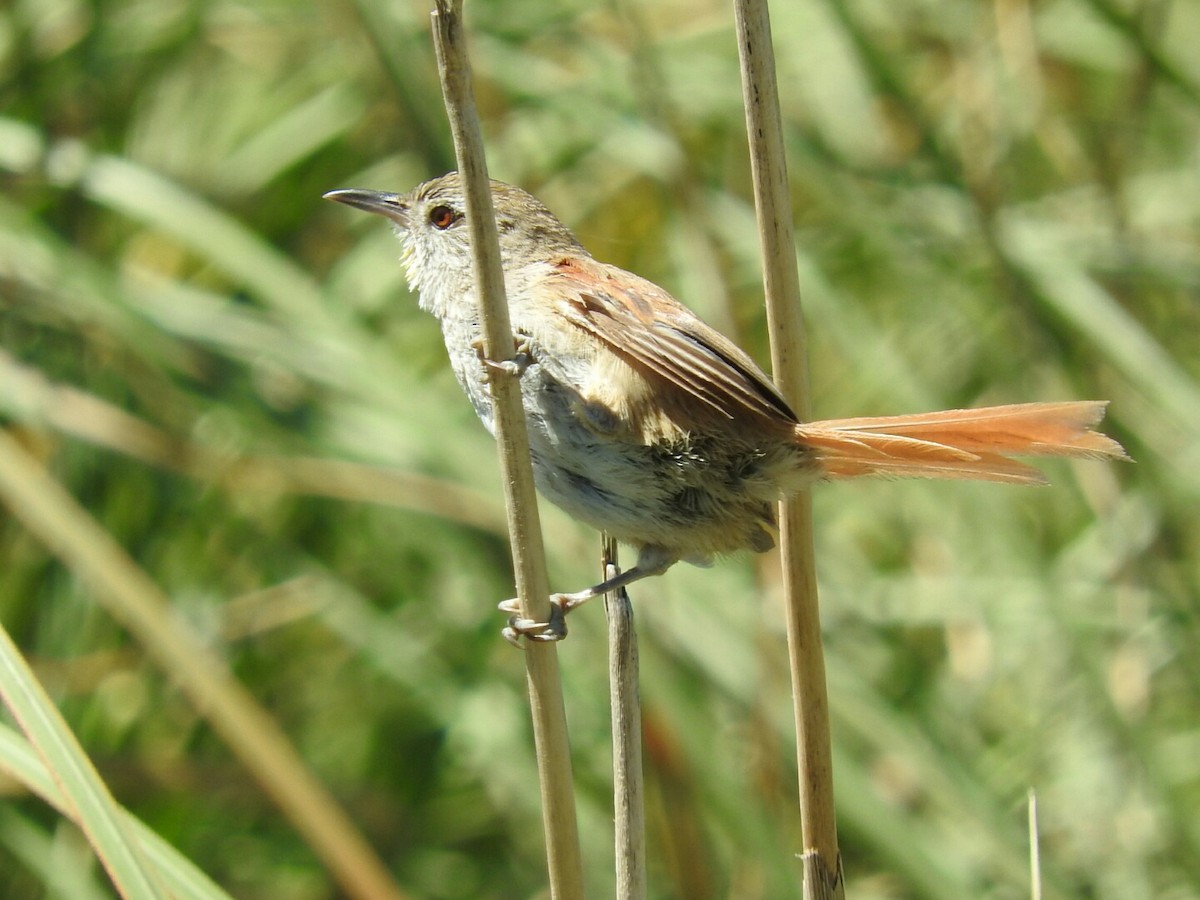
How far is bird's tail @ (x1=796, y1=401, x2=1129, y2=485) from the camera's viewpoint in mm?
1740

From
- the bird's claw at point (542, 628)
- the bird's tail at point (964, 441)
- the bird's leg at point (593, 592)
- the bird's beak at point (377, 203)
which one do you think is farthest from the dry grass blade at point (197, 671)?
the bird's tail at point (964, 441)

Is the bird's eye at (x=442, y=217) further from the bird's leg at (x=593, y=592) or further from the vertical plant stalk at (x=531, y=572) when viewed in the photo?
the vertical plant stalk at (x=531, y=572)

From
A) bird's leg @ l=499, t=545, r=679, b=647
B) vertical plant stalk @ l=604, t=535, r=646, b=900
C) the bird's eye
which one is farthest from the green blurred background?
vertical plant stalk @ l=604, t=535, r=646, b=900

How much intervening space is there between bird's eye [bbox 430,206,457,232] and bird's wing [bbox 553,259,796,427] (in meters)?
0.49

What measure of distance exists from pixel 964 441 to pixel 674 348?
1.65 feet

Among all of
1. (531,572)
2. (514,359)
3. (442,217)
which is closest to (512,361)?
(514,359)

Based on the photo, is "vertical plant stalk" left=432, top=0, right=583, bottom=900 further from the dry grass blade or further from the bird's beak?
the bird's beak

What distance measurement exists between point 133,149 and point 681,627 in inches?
83.5

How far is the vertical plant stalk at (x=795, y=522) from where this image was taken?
159 cm

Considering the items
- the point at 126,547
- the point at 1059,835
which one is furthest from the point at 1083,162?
the point at 126,547

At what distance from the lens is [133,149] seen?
3592 millimetres

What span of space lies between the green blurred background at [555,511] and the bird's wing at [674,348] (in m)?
0.43

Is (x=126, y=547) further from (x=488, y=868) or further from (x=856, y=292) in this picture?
(x=856, y=292)

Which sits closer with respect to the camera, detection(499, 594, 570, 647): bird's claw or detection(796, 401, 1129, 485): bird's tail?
detection(499, 594, 570, 647): bird's claw
